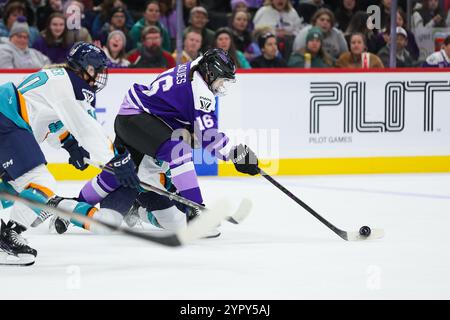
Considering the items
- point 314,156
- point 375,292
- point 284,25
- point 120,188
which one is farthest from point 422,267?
point 284,25

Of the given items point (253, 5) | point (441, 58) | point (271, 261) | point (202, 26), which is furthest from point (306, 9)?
point (271, 261)

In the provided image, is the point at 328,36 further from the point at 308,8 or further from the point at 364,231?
the point at 364,231

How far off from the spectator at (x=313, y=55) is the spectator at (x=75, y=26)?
1.61 meters

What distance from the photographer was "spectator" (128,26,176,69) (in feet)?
23.7

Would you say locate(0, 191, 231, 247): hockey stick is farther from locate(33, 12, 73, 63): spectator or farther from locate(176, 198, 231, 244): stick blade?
locate(33, 12, 73, 63): spectator

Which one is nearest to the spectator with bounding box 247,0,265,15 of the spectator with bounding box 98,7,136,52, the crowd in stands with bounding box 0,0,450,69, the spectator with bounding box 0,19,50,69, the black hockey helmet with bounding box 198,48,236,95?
the crowd in stands with bounding box 0,0,450,69

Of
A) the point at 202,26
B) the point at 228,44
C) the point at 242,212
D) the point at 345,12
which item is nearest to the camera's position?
the point at 242,212

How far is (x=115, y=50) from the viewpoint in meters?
7.16

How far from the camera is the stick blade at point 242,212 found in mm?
5000

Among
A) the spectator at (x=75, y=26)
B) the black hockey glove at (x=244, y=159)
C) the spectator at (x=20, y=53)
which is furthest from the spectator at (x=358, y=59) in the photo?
the black hockey glove at (x=244, y=159)

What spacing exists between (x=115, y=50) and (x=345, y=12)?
77.8 inches

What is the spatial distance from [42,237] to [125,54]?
2.73 m
